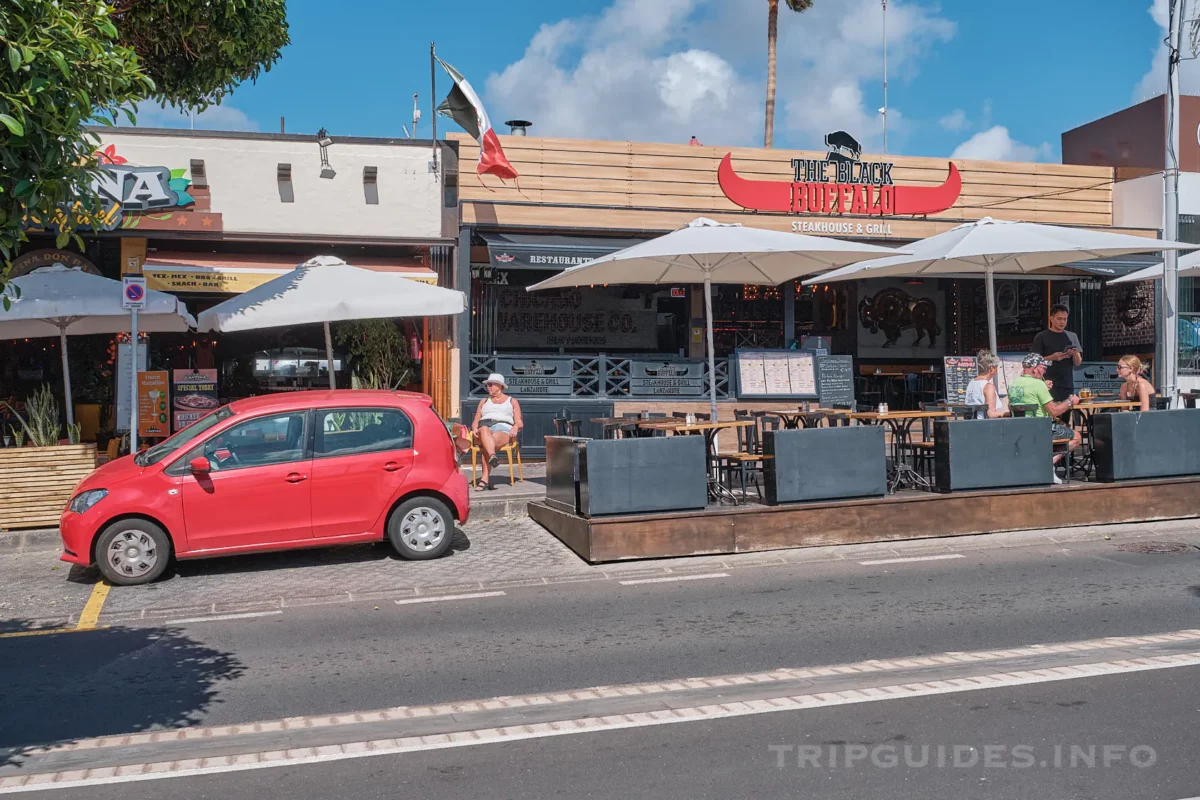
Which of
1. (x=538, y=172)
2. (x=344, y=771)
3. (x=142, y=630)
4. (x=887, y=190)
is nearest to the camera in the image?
(x=344, y=771)

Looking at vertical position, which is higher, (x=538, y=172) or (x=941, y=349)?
(x=538, y=172)

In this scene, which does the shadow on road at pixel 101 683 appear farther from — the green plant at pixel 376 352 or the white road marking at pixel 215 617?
the green plant at pixel 376 352

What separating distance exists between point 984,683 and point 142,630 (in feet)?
18.1

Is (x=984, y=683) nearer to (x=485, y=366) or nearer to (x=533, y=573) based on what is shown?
(x=533, y=573)

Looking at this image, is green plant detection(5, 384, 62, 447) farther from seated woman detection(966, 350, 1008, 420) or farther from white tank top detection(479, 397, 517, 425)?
seated woman detection(966, 350, 1008, 420)

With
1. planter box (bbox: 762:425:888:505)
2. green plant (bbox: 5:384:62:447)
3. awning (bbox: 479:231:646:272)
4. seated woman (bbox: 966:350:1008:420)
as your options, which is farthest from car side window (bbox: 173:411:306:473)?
seated woman (bbox: 966:350:1008:420)

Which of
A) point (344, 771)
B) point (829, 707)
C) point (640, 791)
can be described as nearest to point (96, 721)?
point (344, 771)

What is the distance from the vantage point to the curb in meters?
10.8

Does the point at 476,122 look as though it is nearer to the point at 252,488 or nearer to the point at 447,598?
the point at 252,488

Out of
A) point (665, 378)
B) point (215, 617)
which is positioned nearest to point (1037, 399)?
point (665, 378)

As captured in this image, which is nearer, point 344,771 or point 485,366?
point 344,771

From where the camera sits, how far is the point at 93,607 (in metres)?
8.16

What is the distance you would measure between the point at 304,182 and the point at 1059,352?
10711mm

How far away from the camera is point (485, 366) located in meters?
15.6
